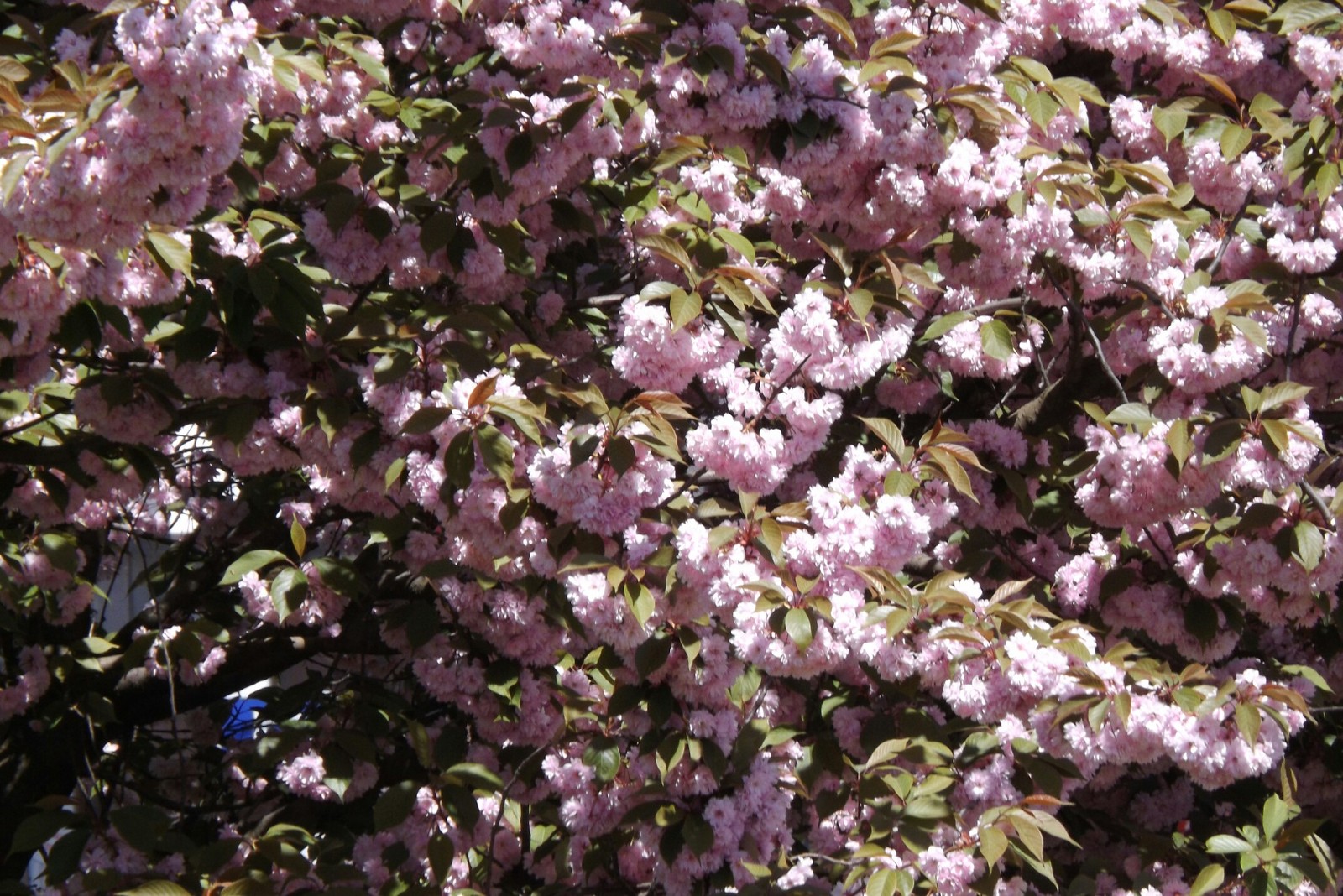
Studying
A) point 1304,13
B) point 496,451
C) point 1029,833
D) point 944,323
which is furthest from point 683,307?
point 1304,13

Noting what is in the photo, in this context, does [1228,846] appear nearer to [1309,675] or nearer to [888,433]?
[1309,675]

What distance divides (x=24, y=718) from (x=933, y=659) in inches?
108

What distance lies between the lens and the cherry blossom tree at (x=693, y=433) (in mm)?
2502

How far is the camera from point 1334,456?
2.90 meters

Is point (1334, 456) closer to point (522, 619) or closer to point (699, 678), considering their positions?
point (699, 678)

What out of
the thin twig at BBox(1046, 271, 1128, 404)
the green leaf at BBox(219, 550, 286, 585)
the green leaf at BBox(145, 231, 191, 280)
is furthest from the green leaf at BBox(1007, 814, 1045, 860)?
the green leaf at BBox(145, 231, 191, 280)

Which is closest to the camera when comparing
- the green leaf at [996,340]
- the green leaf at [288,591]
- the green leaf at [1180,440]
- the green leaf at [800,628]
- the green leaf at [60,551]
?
the green leaf at [800,628]

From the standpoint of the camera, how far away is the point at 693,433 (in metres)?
2.52

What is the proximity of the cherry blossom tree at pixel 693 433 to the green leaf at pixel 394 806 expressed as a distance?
0.04ft

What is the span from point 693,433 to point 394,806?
43.4 inches

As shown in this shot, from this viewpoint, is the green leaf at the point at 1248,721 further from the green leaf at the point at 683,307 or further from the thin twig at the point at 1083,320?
the green leaf at the point at 683,307

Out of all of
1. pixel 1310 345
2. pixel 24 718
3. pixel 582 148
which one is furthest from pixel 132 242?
pixel 1310 345

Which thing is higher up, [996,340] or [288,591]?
[996,340]

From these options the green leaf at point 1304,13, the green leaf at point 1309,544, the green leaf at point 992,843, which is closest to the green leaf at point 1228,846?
the green leaf at point 1309,544
